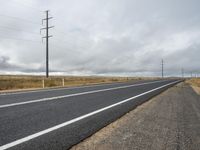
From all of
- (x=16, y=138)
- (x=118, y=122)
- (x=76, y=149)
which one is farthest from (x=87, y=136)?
(x=118, y=122)

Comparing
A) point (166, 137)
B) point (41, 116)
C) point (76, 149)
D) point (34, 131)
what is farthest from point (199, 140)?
point (41, 116)

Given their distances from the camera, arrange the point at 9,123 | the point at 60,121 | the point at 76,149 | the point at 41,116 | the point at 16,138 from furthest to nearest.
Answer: the point at 41,116 → the point at 60,121 → the point at 9,123 → the point at 16,138 → the point at 76,149

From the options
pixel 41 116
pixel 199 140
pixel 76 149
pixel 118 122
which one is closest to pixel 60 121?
pixel 41 116

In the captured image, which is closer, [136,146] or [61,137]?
[136,146]

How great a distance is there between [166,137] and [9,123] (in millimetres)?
3904

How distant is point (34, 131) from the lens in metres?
6.28

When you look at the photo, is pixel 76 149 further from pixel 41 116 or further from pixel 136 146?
pixel 41 116

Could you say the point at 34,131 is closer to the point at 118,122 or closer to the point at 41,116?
the point at 41,116

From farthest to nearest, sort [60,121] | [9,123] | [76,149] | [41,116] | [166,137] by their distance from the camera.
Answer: [41,116]
[60,121]
[9,123]
[166,137]
[76,149]

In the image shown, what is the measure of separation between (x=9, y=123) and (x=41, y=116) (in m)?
1.31

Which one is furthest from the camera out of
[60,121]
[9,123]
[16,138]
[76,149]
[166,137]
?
[60,121]

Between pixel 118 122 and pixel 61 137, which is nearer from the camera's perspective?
pixel 61 137

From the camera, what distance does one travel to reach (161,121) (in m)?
8.23

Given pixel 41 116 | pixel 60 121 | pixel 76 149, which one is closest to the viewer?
pixel 76 149
